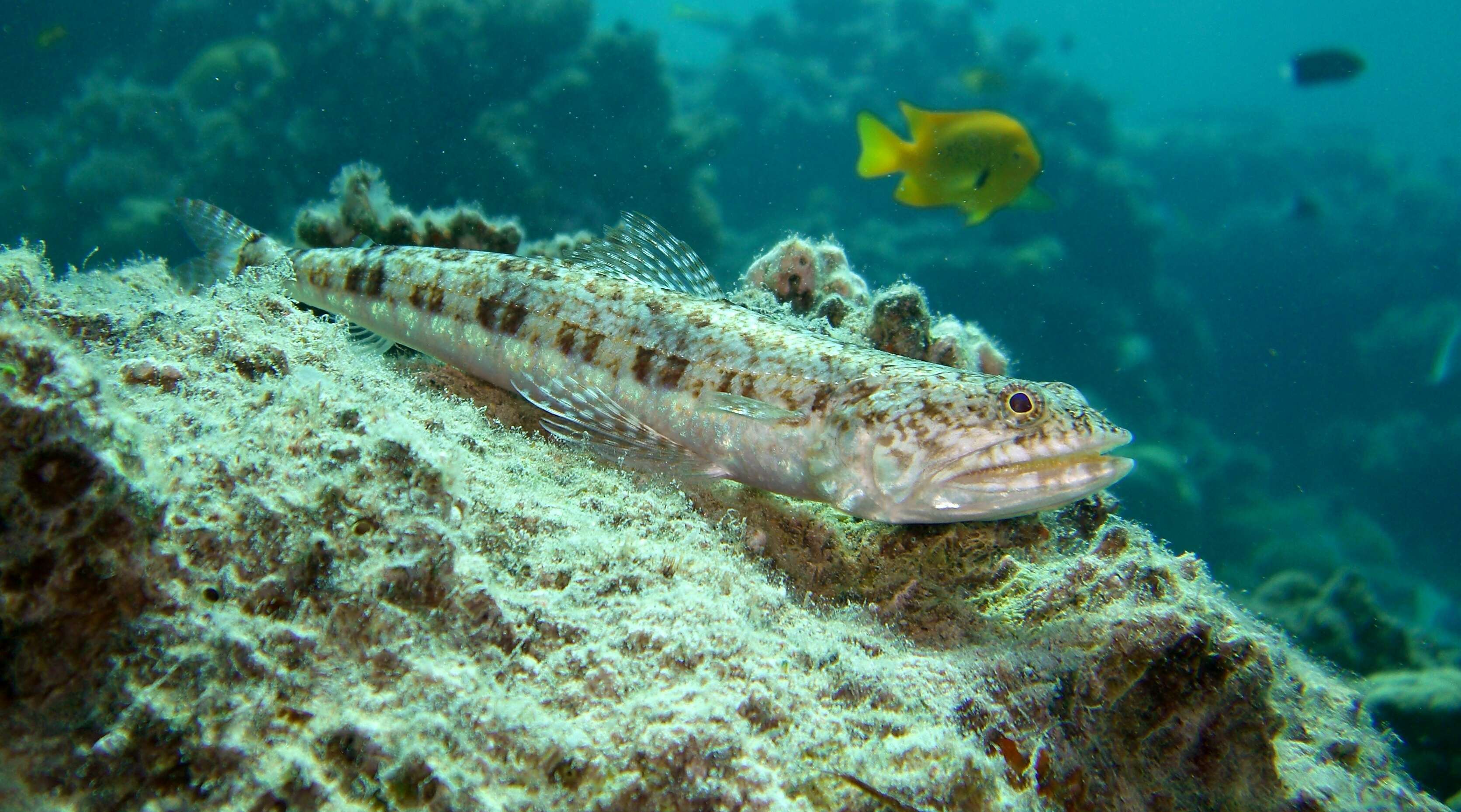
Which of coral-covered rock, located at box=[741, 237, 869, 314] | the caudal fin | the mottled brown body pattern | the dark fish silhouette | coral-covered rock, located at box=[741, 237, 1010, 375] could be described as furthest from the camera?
the dark fish silhouette

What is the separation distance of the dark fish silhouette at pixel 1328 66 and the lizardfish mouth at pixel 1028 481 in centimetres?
2070

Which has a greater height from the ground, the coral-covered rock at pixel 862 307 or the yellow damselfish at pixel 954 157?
the yellow damselfish at pixel 954 157

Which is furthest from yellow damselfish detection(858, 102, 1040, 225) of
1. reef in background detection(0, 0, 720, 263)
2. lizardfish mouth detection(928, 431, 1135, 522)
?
reef in background detection(0, 0, 720, 263)

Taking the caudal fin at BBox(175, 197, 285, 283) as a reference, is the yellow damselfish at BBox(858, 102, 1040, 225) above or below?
above

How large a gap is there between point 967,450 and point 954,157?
17.8 feet

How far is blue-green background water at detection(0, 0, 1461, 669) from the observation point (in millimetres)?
14977

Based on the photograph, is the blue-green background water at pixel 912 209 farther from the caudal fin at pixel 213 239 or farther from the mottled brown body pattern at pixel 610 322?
the mottled brown body pattern at pixel 610 322

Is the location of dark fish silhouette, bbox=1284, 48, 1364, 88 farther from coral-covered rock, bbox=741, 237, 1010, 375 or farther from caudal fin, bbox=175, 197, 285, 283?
caudal fin, bbox=175, 197, 285, 283

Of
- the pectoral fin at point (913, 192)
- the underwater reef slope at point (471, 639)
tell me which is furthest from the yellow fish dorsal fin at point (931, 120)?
the underwater reef slope at point (471, 639)

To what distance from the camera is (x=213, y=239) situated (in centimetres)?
463

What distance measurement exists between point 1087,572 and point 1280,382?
3096 centimetres

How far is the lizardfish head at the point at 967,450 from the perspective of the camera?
257cm

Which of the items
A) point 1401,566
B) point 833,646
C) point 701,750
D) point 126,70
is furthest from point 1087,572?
point 1401,566

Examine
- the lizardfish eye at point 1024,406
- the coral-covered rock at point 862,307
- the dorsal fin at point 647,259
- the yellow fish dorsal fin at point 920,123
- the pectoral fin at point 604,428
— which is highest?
the yellow fish dorsal fin at point 920,123
